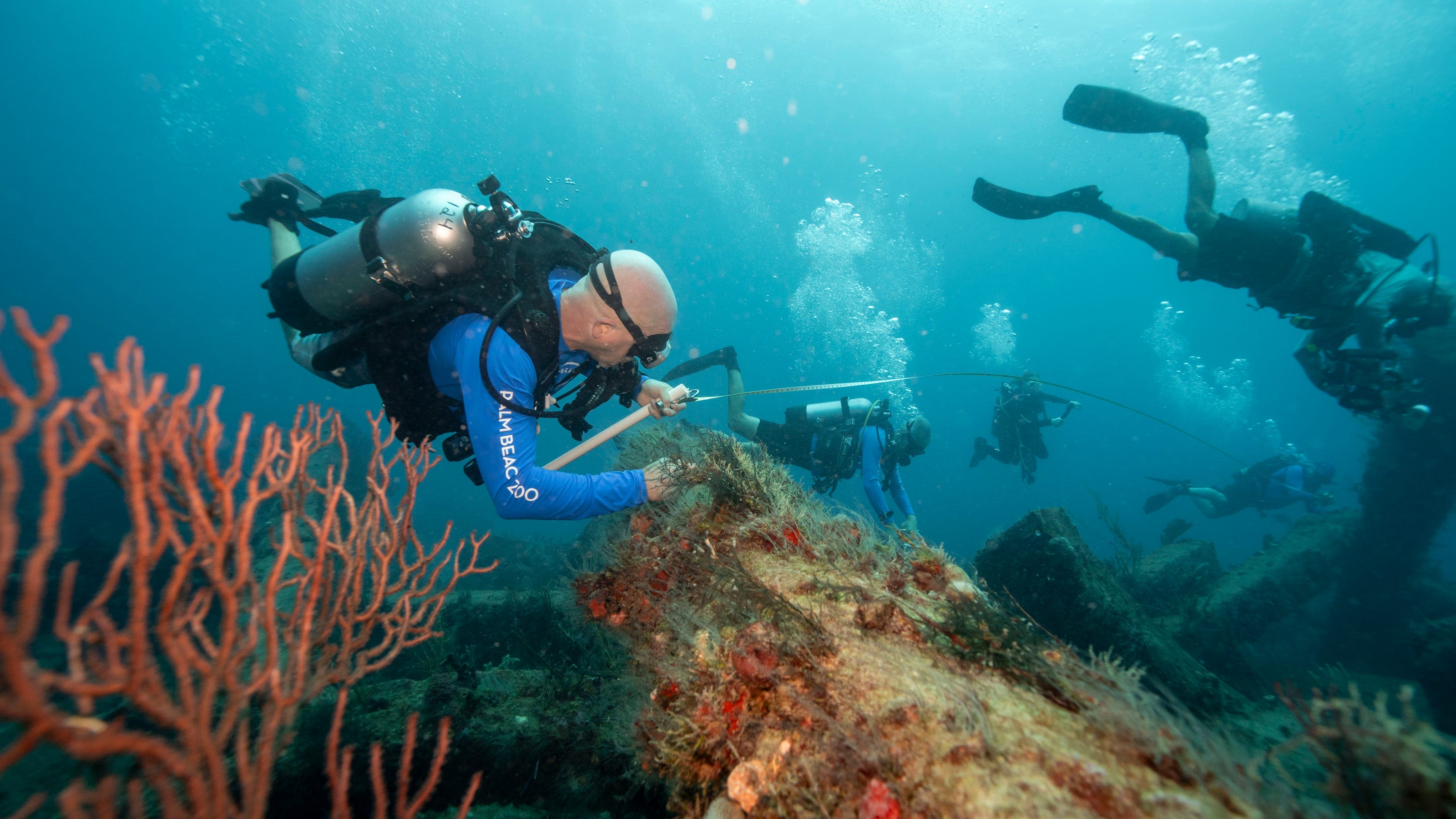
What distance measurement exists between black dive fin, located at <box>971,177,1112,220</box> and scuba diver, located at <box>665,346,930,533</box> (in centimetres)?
403

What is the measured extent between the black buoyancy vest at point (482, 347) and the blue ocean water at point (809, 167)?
22.0 metres

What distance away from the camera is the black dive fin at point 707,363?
11.2m

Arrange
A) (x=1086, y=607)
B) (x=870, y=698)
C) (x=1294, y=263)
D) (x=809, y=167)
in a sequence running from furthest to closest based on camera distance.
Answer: (x=809, y=167)
(x=1294, y=263)
(x=1086, y=607)
(x=870, y=698)

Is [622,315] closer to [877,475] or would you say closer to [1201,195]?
[877,475]

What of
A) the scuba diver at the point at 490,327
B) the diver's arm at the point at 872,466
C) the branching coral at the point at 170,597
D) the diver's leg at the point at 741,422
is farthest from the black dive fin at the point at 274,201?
the diver's arm at the point at 872,466

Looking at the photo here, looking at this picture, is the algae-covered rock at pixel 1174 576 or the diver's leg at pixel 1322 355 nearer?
the diver's leg at pixel 1322 355

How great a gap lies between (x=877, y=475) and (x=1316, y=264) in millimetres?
7145

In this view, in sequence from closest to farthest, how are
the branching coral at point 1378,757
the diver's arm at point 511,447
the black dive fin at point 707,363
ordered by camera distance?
the branching coral at point 1378,757 < the diver's arm at point 511,447 < the black dive fin at point 707,363

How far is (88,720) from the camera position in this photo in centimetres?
174

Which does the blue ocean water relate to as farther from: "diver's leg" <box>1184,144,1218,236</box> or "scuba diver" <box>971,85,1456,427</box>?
"diver's leg" <box>1184,144,1218,236</box>

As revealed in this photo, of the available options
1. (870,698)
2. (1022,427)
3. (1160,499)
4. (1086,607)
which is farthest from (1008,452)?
(870,698)

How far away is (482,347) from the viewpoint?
12.4 ft

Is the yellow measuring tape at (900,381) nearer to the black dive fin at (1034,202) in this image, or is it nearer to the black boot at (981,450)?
the black dive fin at (1034,202)

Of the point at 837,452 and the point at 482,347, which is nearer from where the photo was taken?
the point at 482,347
